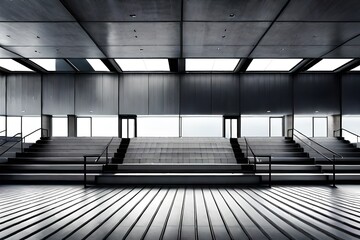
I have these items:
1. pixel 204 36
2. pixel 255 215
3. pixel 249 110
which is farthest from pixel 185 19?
pixel 249 110

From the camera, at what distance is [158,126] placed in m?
17.7

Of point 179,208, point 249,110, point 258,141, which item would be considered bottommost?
point 179,208

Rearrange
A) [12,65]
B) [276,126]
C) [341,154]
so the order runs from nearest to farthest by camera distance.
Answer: [341,154], [12,65], [276,126]

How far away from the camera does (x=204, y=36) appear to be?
975 centimetres

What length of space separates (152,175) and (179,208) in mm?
3558

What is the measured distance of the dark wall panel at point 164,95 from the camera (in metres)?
Answer: 16.9

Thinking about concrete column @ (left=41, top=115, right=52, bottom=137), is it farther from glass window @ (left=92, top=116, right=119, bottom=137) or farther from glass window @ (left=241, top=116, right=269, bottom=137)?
glass window @ (left=241, top=116, right=269, bottom=137)

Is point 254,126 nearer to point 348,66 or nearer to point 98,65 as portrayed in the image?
point 348,66

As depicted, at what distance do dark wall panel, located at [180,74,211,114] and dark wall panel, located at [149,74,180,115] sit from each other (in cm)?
40

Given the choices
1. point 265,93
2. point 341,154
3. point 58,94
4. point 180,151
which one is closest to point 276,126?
point 265,93

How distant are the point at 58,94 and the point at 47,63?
83.4 inches

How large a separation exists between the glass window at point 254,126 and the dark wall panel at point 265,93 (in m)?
0.73

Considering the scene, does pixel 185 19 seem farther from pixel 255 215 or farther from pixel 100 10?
pixel 255 215

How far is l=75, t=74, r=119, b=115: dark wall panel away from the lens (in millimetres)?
16953
